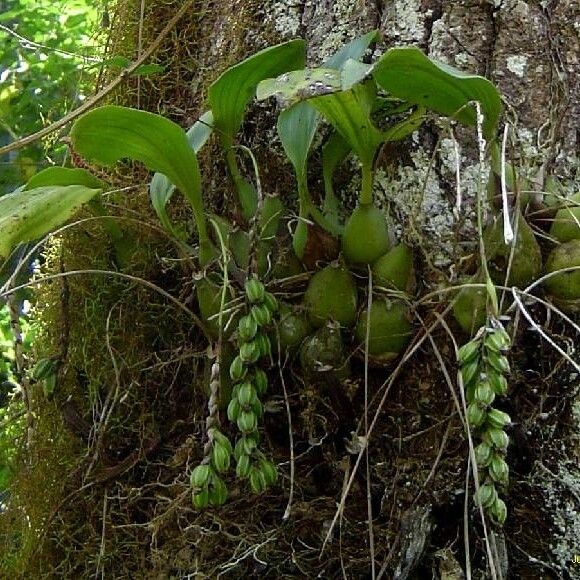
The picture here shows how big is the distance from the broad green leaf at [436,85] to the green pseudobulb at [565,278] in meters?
0.13

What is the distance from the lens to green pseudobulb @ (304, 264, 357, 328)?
80 centimetres

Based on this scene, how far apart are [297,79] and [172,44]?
22.3 inches

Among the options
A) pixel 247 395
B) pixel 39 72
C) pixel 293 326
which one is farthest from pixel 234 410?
pixel 39 72

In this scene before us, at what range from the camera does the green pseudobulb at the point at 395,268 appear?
81 centimetres

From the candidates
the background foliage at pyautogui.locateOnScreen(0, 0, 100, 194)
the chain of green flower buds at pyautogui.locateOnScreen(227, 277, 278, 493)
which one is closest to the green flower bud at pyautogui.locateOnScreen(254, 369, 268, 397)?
the chain of green flower buds at pyautogui.locateOnScreen(227, 277, 278, 493)

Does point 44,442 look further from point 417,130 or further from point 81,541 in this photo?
point 417,130

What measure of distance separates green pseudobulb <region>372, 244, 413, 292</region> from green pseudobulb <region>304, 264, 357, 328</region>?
0.03m

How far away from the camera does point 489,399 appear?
61 cm

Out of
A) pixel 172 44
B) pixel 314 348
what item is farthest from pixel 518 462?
pixel 172 44

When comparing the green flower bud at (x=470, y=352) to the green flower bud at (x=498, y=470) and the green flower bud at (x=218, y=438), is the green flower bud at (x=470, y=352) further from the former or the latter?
the green flower bud at (x=218, y=438)

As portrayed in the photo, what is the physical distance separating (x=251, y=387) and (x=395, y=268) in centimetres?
20

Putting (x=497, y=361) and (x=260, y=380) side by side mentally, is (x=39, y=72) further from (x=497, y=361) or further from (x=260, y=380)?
(x=497, y=361)

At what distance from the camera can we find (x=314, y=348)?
797 mm

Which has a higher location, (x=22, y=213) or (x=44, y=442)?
(x=22, y=213)
